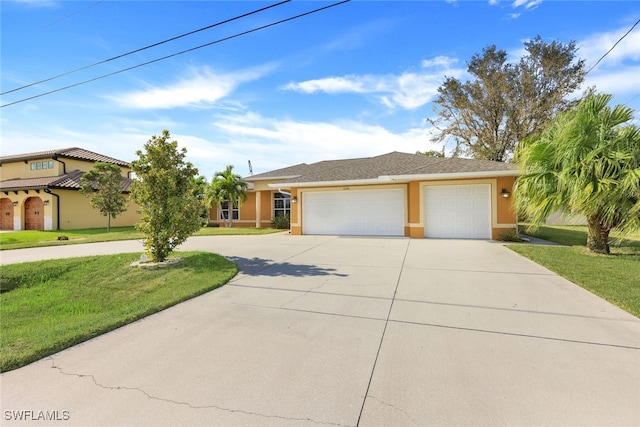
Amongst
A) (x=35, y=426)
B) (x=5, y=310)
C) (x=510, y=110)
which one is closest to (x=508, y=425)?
(x=35, y=426)

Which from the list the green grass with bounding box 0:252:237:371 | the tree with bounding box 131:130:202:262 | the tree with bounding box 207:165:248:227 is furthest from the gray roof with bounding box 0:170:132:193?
the tree with bounding box 131:130:202:262

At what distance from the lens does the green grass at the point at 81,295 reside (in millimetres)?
3447

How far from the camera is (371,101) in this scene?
14.9 m

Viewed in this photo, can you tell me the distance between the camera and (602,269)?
626 cm

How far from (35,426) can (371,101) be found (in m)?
15.6

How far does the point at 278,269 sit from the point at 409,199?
26.5 feet

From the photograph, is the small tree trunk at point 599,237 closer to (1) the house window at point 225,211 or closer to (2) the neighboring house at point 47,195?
(1) the house window at point 225,211

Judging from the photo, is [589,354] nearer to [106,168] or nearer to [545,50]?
[106,168]

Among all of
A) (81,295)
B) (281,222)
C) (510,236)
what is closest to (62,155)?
(281,222)

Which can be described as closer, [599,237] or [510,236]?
[599,237]

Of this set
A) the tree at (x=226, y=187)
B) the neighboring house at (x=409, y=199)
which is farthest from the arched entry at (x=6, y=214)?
the neighboring house at (x=409, y=199)

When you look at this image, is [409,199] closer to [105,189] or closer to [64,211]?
[105,189]

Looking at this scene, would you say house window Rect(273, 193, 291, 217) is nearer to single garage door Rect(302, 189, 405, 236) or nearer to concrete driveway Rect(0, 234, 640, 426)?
single garage door Rect(302, 189, 405, 236)

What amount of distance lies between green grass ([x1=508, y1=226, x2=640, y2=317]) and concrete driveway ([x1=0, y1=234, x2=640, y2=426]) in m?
0.32
